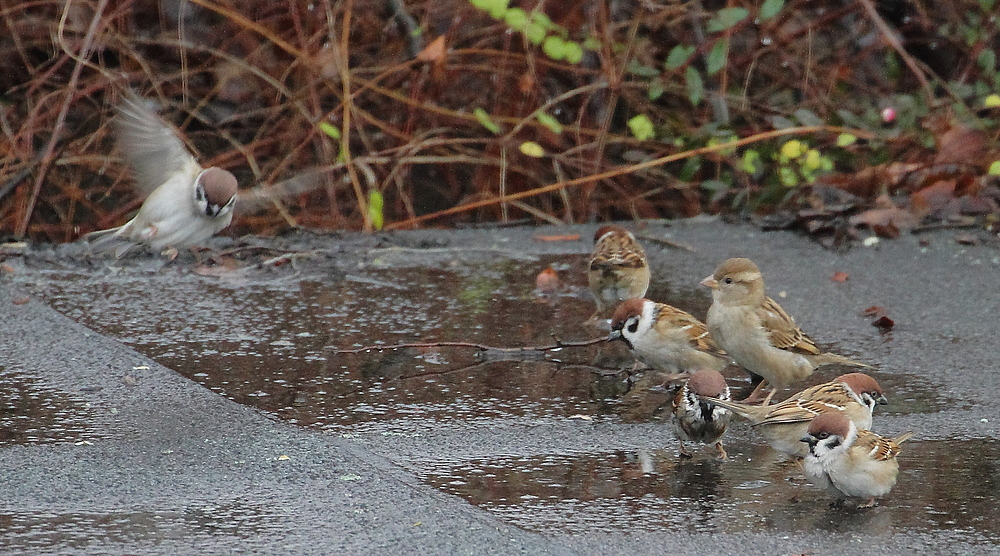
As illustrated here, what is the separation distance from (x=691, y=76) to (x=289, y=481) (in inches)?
251

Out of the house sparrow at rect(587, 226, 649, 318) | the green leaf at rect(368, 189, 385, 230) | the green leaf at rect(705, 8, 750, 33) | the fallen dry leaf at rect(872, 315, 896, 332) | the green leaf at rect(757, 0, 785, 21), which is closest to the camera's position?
the fallen dry leaf at rect(872, 315, 896, 332)

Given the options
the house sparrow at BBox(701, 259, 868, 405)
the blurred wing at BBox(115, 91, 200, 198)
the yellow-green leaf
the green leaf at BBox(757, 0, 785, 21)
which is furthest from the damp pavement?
the green leaf at BBox(757, 0, 785, 21)

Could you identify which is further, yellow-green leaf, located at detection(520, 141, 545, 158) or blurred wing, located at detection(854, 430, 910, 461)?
yellow-green leaf, located at detection(520, 141, 545, 158)

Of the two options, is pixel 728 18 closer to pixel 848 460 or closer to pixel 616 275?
pixel 616 275

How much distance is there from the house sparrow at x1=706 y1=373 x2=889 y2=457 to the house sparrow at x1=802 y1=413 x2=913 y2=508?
0.64 ft

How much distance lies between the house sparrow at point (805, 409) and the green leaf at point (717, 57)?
494 centimetres

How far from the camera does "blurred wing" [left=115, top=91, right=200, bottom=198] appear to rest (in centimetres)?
633

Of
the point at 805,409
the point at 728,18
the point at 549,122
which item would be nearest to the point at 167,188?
the point at 805,409

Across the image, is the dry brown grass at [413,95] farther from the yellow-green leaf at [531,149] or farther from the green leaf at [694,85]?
the yellow-green leaf at [531,149]

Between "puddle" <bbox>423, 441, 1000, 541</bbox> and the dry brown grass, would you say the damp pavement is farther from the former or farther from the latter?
the dry brown grass

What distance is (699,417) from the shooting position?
407 cm

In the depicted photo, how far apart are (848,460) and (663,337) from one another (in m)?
1.66

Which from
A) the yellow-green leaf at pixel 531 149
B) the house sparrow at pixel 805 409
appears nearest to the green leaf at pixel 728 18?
the yellow-green leaf at pixel 531 149

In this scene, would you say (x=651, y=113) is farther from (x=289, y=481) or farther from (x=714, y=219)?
(x=289, y=481)
